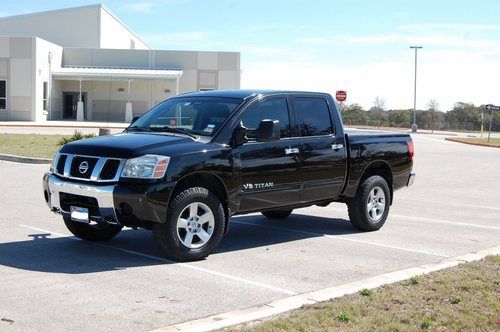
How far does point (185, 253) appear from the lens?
275 inches

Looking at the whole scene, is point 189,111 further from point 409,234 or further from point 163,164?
point 409,234

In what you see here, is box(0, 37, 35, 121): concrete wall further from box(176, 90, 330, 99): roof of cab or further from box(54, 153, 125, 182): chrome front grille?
box(54, 153, 125, 182): chrome front grille

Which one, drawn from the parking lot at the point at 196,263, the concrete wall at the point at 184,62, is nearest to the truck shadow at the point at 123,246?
the parking lot at the point at 196,263

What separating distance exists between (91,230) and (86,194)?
1.37 meters

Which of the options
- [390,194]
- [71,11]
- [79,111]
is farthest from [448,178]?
[71,11]

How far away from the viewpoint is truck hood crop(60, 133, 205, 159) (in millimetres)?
6793

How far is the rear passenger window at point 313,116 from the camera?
847 cm

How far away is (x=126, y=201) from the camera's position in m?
6.62

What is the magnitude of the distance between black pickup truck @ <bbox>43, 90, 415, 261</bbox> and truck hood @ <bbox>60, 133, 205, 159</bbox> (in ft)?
0.04

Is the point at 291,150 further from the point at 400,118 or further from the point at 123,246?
the point at 400,118

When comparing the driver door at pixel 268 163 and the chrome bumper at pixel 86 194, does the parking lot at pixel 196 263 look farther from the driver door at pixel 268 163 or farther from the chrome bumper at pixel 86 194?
the driver door at pixel 268 163

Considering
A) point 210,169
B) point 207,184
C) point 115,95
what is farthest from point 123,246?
point 115,95

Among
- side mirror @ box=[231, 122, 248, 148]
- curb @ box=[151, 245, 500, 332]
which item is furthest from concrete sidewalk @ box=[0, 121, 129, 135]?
curb @ box=[151, 245, 500, 332]

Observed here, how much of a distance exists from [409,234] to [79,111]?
45.0m
